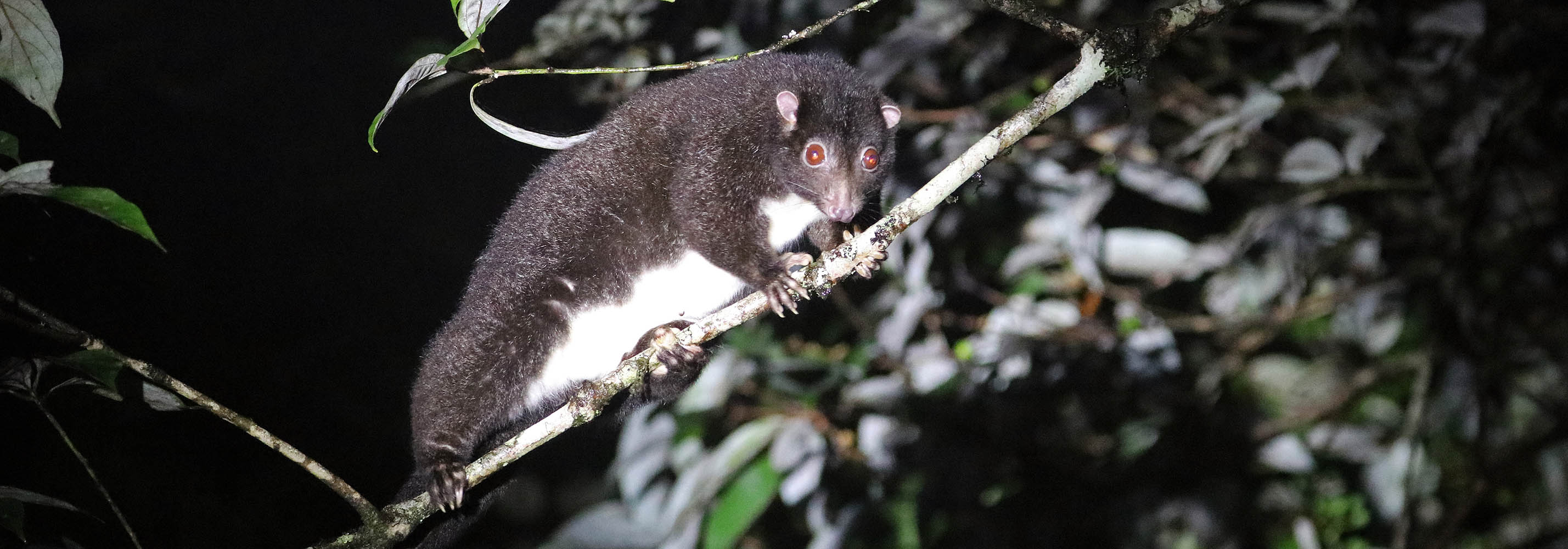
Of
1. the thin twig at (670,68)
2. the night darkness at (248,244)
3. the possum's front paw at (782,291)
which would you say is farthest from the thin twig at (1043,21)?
the night darkness at (248,244)

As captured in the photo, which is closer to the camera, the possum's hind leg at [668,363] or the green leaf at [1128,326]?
the possum's hind leg at [668,363]

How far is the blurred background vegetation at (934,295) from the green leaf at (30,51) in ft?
3.86

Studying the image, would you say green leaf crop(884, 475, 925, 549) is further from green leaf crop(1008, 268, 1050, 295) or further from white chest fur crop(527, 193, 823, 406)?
white chest fur crop(527, 193, 823, 406)

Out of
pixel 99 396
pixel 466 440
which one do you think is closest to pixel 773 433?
pixel 466 440

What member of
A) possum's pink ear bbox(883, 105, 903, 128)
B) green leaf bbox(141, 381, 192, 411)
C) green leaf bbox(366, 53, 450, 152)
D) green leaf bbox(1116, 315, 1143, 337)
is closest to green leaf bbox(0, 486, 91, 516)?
Result: green leaf bbox(141, 381, 192, 411)

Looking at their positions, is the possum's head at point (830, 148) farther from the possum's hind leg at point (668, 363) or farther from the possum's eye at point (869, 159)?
the possum's hind leg at point (668, 363)

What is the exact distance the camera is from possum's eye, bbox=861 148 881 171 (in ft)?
8.16

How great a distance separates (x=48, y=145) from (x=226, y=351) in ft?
2.52

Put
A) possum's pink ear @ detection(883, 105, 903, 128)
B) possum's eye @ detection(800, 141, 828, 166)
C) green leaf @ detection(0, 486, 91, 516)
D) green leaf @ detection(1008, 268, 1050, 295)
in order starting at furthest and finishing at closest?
green leaf @ detection(1008, 268, 1050, 295) → possum's pink ear @ detection(883, 105, 903, 128) → possum's eye @ detection(800, 141, 828, 166) → green leaf @ detection(0, 486, 91, 516)

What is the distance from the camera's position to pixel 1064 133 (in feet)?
12.1

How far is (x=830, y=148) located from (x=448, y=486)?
1.21 metres

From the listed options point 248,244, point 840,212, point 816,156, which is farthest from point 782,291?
point 248,244

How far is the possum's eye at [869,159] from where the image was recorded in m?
2.49

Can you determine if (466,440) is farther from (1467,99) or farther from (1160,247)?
(1467,99)
